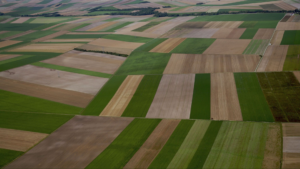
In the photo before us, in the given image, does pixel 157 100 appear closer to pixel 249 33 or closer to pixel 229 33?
pixel 229 33

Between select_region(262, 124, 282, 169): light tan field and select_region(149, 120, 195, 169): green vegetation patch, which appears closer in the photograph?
select_region(262, 124, 282, 169): light tan field

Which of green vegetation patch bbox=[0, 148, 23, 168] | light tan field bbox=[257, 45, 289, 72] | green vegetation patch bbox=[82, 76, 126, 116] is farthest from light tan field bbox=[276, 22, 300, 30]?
green vegetation patch bbox=[0, 148, 23, 168]

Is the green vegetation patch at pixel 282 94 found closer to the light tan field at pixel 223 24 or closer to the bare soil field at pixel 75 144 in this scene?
the bare soil field at pixel 75 144

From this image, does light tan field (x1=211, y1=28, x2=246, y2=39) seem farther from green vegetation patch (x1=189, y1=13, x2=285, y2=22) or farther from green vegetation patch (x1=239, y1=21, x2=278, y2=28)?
green vegetation patch (x1=189, y1=13, x2=285, y2=22)

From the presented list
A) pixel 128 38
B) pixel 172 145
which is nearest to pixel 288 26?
pixel 128 38

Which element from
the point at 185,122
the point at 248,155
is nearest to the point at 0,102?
the point at 185,122

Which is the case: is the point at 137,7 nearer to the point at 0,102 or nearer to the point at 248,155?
the point at 0,102
